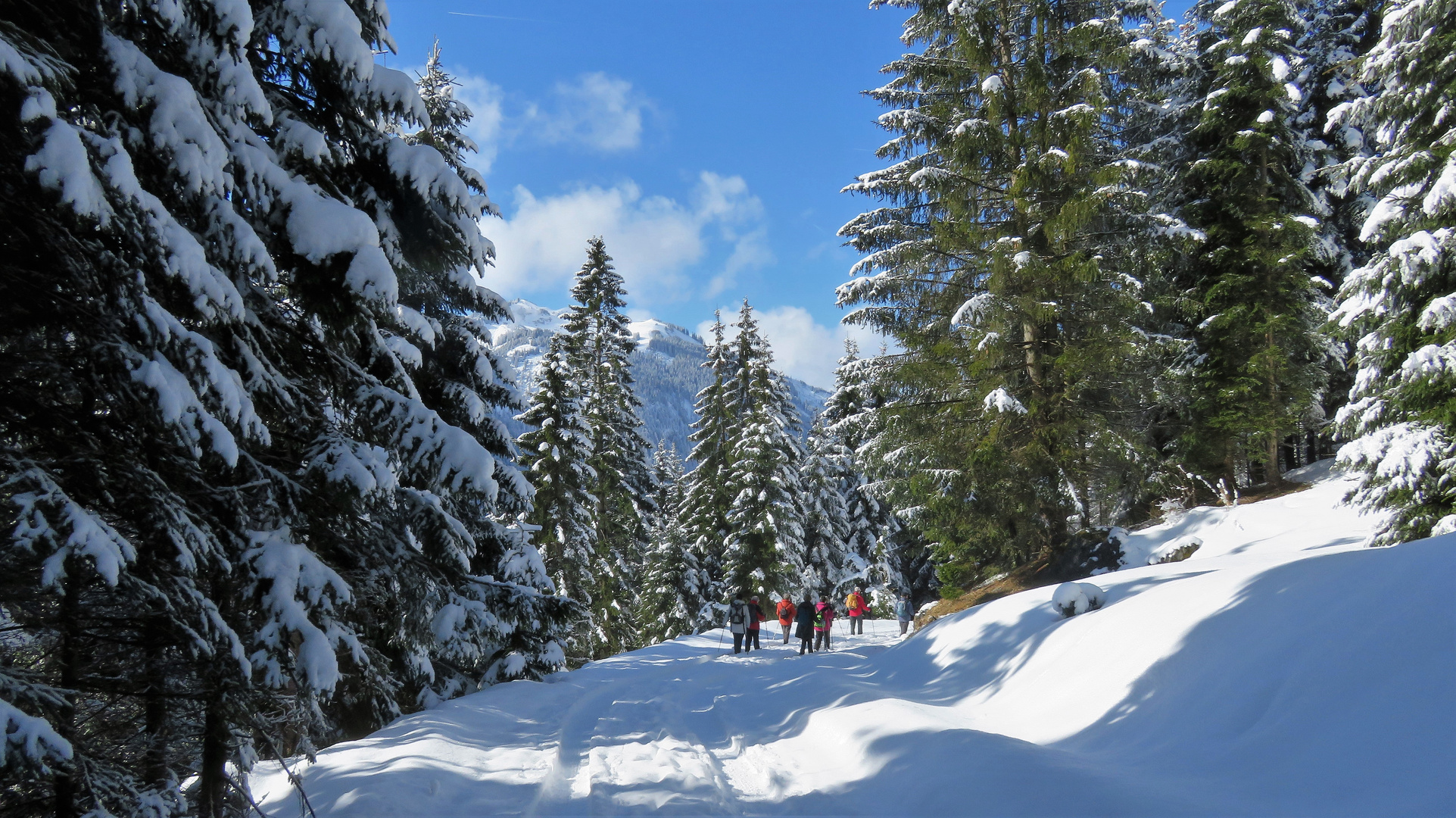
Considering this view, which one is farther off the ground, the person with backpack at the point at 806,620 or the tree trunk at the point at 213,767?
the tree trunk at the point at 213,767

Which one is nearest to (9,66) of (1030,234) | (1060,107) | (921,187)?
(921,187)

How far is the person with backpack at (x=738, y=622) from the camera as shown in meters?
18.5

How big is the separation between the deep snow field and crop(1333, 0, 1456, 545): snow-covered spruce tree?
12.6 feet

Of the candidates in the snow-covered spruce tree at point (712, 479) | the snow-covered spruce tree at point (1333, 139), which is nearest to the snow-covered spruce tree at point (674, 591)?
the snow-covered spruce tree at point (712, 479)

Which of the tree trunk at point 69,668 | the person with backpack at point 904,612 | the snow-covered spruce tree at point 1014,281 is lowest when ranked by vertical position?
the person with backpack at point 904,612

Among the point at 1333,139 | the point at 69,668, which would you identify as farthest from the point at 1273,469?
the point at 69,668

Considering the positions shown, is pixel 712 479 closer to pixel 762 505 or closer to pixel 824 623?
pixel 762 505

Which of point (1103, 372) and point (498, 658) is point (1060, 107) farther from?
point (498, 658)

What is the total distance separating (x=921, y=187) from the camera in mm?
15484

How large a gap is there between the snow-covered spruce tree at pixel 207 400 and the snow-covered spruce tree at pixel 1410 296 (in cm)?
1278

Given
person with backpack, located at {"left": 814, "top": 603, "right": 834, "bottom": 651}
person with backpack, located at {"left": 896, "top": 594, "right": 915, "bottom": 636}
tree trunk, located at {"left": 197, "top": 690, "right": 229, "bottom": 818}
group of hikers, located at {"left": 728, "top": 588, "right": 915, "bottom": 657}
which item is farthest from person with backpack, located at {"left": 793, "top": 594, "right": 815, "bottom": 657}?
tree trunk, located at {"left": 197, "top": 690, "right": 229, "bottom": 818}

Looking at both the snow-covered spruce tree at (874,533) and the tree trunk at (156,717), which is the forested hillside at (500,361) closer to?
the tree trunk at (156,717)

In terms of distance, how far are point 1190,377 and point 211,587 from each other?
69.9 ft

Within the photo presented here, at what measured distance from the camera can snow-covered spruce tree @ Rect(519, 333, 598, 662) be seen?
72.6 ft
